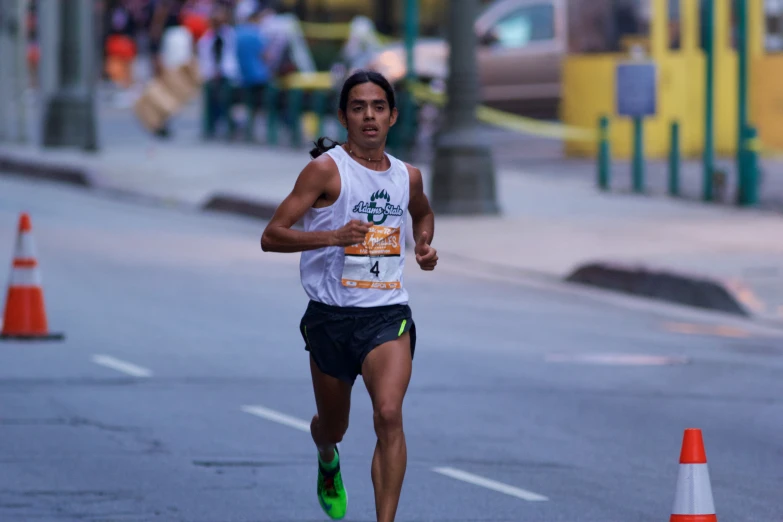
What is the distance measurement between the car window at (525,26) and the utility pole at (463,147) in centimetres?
1310

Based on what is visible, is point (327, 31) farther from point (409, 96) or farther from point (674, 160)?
point (674, 160)

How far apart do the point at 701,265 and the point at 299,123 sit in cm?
1499

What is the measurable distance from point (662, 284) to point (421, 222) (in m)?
8.16

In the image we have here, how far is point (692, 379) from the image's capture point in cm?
1076

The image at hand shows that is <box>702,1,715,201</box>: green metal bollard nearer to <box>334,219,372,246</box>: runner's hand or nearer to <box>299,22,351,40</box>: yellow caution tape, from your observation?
<box>334,219,372,246</box>: runner's hand

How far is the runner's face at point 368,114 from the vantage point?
251 inches

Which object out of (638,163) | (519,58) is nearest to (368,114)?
(638,163)

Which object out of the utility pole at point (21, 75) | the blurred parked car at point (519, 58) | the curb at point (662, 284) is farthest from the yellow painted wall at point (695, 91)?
the curb at point (662, 284)

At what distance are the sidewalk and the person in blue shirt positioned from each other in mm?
870

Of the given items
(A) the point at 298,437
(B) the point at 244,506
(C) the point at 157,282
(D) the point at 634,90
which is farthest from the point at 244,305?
(D) the point at 634,90

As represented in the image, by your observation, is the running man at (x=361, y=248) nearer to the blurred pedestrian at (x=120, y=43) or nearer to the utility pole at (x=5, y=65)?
the utility pole at (x=5, y=65)

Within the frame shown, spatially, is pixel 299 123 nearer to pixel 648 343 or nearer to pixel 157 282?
pixel 157 282

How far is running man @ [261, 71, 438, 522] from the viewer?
637 centimetres

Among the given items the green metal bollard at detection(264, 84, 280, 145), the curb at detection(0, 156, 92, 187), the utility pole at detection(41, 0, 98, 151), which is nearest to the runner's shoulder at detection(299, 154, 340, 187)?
the curb at detection(0, 156, 92, 187)
